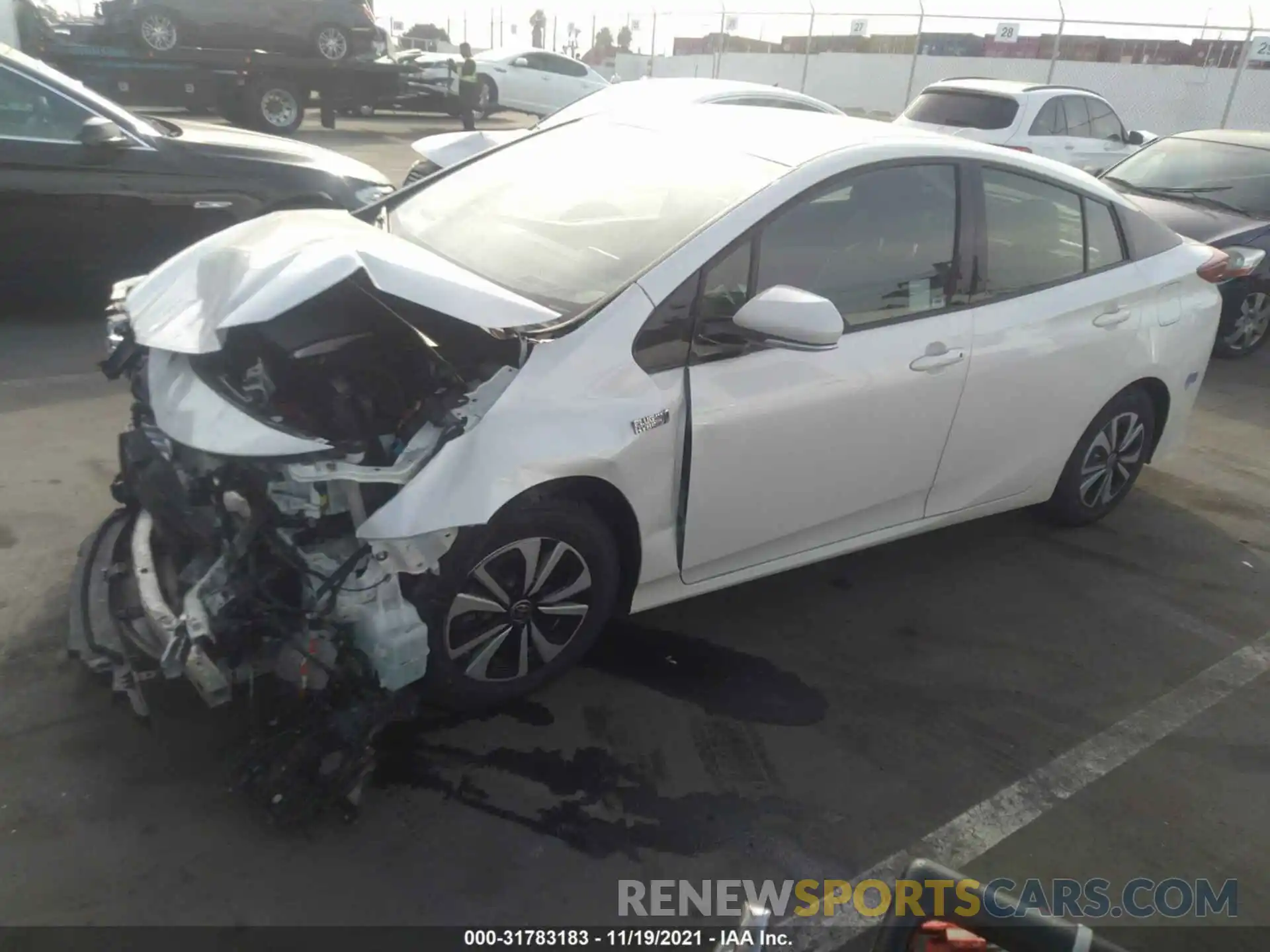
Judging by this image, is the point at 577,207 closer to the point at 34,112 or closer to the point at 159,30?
the point at 34,112

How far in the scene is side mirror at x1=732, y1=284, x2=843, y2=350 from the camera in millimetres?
2949

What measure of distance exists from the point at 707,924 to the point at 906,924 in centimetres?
121

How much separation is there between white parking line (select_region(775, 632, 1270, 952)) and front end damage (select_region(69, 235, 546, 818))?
50.1 inches

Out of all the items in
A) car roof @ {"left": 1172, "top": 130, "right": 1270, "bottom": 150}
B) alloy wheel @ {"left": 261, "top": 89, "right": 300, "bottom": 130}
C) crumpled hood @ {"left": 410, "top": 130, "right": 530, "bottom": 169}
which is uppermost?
car roof @ {"left": 1172, "top": 130, "right": 1270, "bottom": 150}

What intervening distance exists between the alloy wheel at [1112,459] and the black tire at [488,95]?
1871cm

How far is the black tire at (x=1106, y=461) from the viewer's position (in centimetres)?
449

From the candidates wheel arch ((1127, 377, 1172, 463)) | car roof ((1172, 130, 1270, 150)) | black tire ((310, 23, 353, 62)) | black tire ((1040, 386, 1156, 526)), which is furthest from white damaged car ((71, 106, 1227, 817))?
black tire ((310, 23, 353, 62))

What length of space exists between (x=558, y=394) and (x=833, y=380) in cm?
101

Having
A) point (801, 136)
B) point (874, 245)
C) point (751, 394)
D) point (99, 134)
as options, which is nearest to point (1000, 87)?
point (801, 136)

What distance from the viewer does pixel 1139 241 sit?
443 cm

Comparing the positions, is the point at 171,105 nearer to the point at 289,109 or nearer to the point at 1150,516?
the point at 289,109

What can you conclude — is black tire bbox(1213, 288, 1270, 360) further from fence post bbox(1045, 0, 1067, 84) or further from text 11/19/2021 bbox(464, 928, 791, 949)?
fence post bbox(1045, 0, 1067, 84)

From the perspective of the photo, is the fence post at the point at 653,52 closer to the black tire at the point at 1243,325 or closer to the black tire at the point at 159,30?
the black tire at the point at 159,30

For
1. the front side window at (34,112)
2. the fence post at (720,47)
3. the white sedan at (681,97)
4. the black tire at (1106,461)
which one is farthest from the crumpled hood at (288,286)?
the fence post at (720,47)
